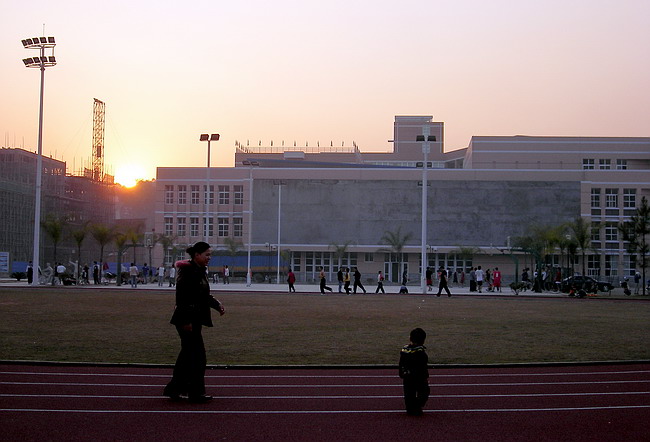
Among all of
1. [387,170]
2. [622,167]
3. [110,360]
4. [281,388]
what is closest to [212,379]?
[281,388]

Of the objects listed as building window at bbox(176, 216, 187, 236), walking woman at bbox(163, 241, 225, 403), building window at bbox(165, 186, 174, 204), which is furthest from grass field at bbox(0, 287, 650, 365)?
building window at bbox(165, 186, 174, 204)

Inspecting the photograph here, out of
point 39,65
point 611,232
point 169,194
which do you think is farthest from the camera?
point 169,194

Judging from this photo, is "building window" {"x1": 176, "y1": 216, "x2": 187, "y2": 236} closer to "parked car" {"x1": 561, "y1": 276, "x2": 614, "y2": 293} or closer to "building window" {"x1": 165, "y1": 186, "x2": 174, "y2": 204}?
"building window" {"x1": 165, "y1": 186, "x2": 174, "y2": 204}

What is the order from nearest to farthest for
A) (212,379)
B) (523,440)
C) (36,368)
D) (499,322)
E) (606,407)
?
(523,440) < (606,407) < (212,379) < (36,368) < (499,322)

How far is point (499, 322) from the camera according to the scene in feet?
81.0

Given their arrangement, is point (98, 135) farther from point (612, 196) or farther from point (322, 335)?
point (322, 335)

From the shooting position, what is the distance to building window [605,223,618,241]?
90.2 metres

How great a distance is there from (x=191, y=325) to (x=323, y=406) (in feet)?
6.23

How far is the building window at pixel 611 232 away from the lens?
296 feet

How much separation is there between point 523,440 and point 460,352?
7.76 meters

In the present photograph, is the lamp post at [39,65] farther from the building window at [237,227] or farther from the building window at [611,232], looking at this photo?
the building window at [611,232]

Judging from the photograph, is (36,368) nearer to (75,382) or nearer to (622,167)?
(75,382)

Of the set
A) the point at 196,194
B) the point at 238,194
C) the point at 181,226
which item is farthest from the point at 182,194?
the point at 238,194

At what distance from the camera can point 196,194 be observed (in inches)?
3846
